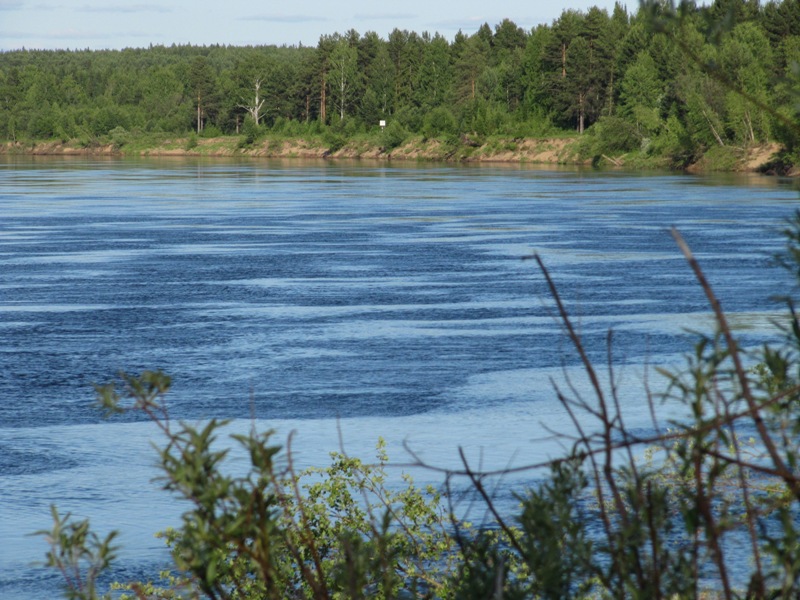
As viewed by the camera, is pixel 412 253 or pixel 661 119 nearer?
pixel 412 253

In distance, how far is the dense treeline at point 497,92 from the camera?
83.7m

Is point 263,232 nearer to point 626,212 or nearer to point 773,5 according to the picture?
point 626,212

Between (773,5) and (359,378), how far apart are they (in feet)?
323

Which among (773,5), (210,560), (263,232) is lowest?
(263,232)

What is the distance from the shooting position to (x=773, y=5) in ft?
342

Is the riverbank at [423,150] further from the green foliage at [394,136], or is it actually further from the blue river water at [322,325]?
the blue river water at [322,325]

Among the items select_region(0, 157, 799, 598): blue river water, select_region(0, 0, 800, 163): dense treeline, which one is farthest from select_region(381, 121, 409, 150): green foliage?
select_region(0, 157, 799, 598): blue river water

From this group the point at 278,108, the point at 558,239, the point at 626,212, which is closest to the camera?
the point at 558,239

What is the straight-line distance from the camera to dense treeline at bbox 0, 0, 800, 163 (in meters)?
83.7

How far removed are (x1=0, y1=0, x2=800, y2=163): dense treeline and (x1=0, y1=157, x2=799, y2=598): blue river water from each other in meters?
37.7

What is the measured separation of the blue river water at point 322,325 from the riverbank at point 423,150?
38239 millimetres

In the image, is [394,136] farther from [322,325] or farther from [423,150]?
[322,325]

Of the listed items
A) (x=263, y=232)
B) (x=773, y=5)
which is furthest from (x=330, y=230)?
(x=773, y=5)

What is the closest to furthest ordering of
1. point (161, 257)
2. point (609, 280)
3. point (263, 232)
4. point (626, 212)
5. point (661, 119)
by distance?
point (609, 280) < point (161, 257) < point (263, 232) < point (626, 212) < point (661, 119)
